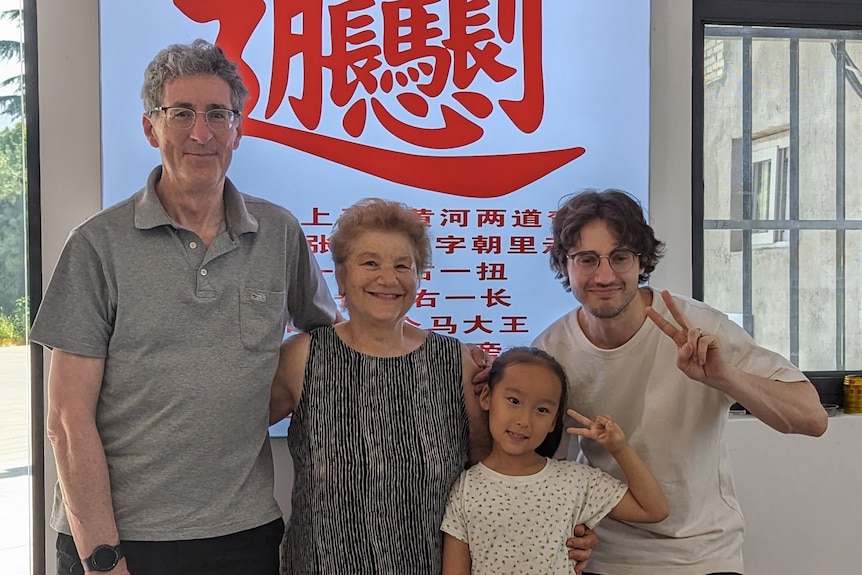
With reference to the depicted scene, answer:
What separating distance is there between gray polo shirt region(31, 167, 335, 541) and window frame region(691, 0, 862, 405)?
1528 millimetres

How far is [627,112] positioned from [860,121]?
912mm

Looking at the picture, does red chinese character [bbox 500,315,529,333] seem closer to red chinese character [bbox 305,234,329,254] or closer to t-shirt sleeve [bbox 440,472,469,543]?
red chinese character [bbox 305,234,329,254]

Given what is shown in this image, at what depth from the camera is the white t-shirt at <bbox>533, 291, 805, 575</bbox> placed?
1.74 metres

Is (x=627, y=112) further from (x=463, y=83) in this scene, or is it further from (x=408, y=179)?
(x=408, y=179)

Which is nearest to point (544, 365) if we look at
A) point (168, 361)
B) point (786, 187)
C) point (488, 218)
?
point (488, 218)

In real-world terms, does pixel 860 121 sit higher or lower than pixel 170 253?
higher

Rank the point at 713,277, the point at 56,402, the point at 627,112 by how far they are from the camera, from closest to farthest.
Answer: the point at 56,402, the point at 627,112, the point at 713,277

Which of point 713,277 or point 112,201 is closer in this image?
point 112,201

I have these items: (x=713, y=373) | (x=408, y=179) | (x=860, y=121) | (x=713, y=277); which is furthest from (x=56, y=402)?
(x=860, y=121)

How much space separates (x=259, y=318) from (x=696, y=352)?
0.92m

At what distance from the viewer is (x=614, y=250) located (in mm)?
1731

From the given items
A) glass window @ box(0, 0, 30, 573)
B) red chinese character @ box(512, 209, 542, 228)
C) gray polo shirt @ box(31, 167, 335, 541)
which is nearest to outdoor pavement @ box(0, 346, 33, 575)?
glass window @ box(0, 0, 30, 573)

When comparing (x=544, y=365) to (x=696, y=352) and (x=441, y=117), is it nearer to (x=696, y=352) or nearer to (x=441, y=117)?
(x=696, y=352)

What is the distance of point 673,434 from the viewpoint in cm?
177
